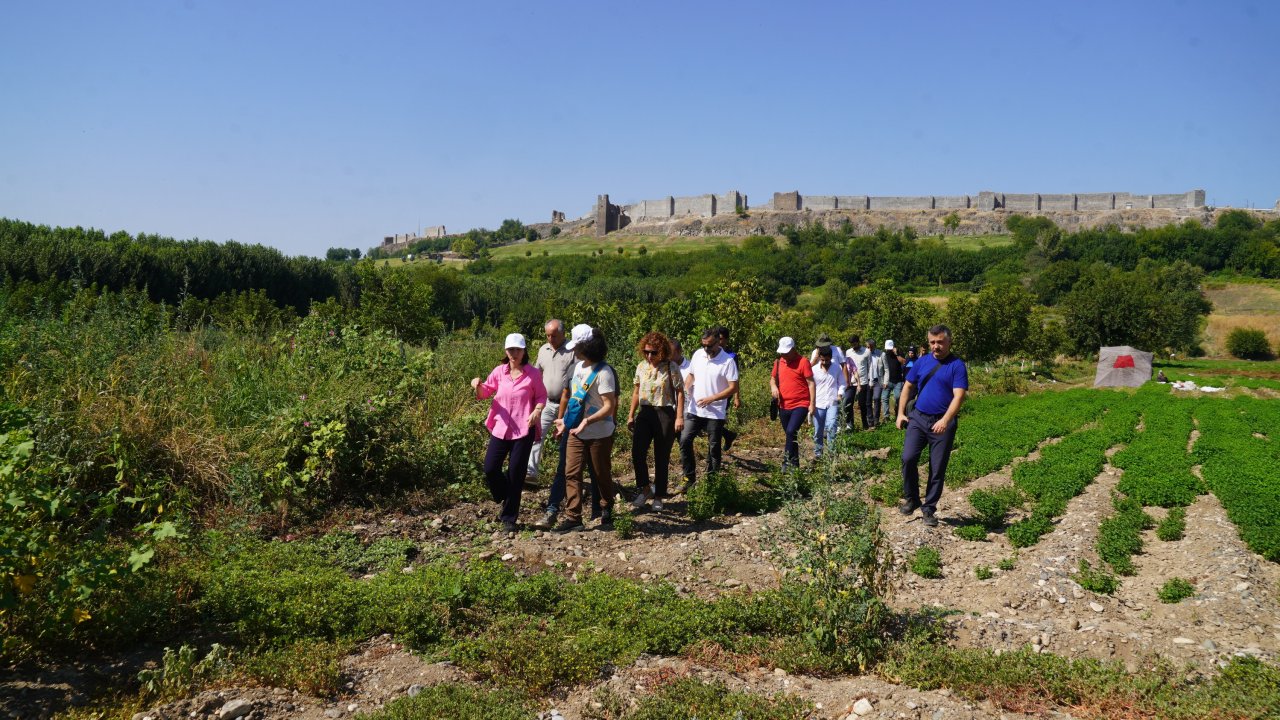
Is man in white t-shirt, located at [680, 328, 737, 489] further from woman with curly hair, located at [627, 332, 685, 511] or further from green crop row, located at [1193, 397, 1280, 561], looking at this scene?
green crop row, located at [1193, 397, 1280, 561]

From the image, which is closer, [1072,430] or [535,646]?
[535,646]

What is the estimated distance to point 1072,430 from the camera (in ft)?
45.3

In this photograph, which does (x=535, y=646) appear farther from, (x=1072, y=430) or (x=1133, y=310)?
(x=1133, y=310)

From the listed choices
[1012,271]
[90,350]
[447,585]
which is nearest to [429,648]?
[447,585]

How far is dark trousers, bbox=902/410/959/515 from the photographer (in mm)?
6879

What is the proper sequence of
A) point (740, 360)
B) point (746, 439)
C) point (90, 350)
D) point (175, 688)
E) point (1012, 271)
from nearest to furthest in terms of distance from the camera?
point (175, 688) < point (90, 350) < point (746, 439) < point (740, 360) < point (1012, 271)

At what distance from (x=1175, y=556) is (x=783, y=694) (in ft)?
15.0

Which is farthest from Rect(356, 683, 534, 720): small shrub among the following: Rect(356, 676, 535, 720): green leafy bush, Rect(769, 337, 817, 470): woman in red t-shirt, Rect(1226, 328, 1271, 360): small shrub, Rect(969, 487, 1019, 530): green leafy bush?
Rect(1226, 328, 1271, 360): small shrub

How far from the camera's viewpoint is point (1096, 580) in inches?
218

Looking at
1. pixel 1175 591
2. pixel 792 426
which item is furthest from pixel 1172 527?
pixel 792 426

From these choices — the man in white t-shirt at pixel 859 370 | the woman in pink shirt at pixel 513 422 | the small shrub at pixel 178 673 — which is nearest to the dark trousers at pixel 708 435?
the woman in pink shirt at pixel 513 422

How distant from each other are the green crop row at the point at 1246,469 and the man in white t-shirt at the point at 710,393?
15.5 ft

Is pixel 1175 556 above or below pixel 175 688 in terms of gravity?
below

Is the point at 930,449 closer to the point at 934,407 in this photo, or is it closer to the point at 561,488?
A: the point at 934,407
